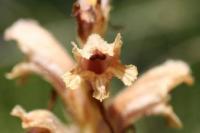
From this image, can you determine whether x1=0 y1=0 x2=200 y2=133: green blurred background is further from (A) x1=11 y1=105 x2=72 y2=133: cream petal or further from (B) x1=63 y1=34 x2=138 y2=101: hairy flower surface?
(B) x1=63 y1=34 x2=138 y2=101: hairy flower surface

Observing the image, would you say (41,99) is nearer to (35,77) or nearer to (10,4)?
(35,77)

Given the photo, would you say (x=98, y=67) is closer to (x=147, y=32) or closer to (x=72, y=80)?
(x=72, y=80)

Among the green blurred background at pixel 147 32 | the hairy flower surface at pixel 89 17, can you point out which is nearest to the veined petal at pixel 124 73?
the hairy flower surface at pixel 89 17

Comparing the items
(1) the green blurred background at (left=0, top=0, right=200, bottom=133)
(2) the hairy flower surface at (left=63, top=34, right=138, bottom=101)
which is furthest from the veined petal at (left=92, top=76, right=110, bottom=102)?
(1) the green blurred background at (left=0, top=0, right=200, bottom=133)

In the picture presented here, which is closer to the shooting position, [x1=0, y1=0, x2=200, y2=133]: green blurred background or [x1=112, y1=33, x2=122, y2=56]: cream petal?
[x1=112, y1=33, x2=122, y2=56]: cream petal

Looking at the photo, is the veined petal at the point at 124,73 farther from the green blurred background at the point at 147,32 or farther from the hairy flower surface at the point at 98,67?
the green blurred background at the point at 147,32

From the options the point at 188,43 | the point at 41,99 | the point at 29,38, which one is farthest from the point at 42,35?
the point at 188,43

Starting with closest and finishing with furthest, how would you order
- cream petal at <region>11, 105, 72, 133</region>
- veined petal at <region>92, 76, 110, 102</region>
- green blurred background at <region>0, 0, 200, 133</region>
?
veined petal at <region>92, 76, 110, 102</region>, cream petal at <region>11, 105, 72, 133</region>, green blurred background at <region>0, 0, 200, 133</region>
